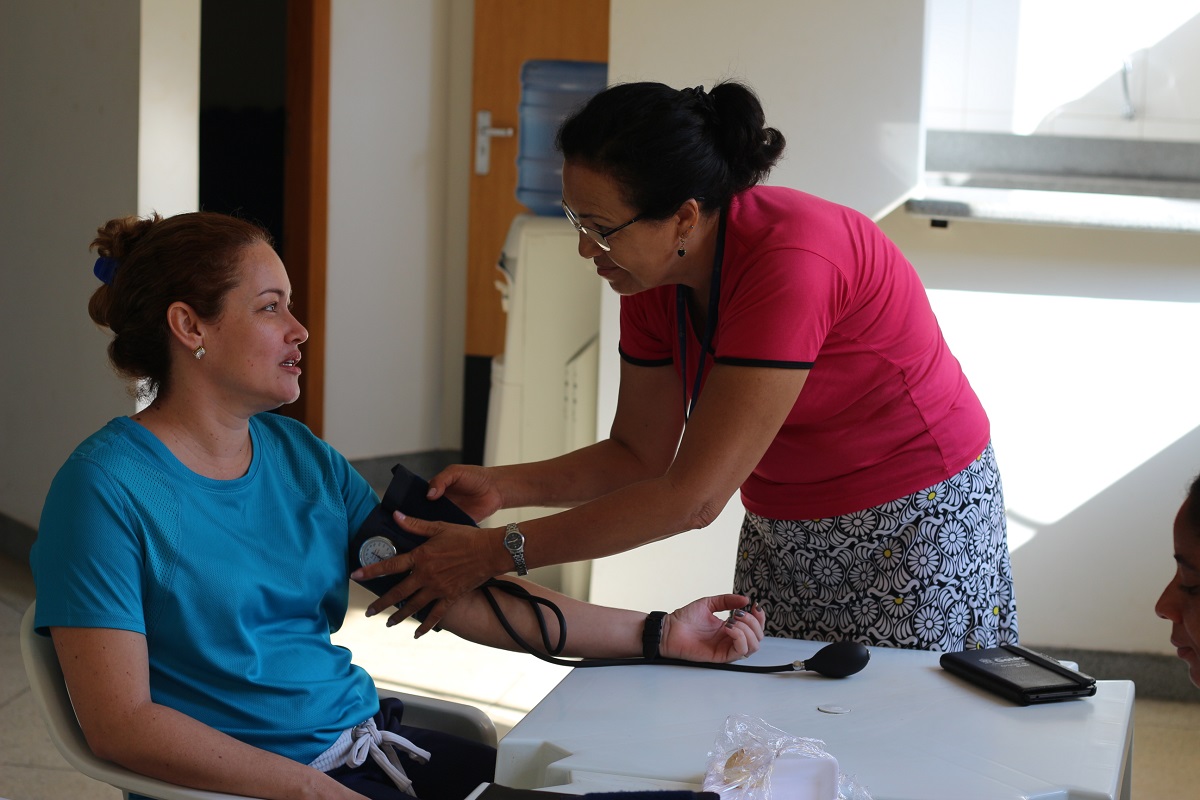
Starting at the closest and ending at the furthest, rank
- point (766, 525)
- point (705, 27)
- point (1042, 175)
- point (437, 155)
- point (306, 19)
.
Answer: point (766, 525) → point (705, 27) → point (1042, 175) → point (306, 19) → point (437, 155)

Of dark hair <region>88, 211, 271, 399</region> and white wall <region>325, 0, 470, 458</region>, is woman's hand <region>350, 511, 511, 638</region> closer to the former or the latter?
dark hair <region>88, 211, 271, 399</region>

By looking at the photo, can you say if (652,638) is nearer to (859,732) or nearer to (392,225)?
(859,732)

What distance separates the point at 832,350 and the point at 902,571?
331 millimetres

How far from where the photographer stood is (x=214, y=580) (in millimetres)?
1357

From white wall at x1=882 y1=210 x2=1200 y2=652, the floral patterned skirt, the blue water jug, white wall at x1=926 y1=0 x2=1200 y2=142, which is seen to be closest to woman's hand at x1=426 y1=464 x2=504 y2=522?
the floral patterned skirt

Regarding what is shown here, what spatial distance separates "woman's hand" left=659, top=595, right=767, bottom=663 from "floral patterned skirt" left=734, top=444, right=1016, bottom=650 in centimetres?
22

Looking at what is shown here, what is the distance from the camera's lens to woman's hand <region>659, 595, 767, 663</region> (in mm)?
1445

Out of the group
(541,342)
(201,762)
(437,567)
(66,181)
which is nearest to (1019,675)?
(437,567)

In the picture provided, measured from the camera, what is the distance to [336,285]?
16.9ft

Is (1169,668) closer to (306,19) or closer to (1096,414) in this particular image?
(1096,414)

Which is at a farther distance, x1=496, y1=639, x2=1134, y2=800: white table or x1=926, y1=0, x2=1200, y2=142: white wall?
x1=926, y1=0, x2=1200, y2=142: white wall

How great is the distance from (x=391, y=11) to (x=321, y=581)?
13.4 ft

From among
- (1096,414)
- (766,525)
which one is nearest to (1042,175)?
(1096,414)

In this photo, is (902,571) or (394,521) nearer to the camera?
(394,521)
